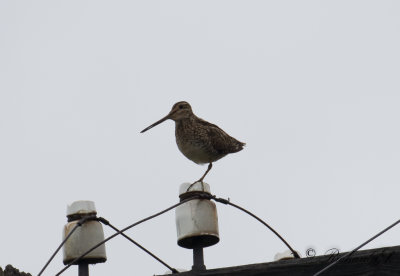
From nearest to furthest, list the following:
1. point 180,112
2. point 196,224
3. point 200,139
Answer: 1. point 196,224
2. point 200,139
3. point 180,112

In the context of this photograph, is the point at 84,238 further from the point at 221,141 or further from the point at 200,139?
the point at 221,141

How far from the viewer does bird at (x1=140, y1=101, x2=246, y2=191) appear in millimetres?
7738

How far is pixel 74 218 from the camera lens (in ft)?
14.0

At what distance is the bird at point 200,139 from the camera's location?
7.74 meters

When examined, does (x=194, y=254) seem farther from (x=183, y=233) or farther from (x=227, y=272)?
(x=227, y=272)

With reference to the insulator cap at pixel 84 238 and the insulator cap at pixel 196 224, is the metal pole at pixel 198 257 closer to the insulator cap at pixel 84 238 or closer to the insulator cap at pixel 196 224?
the insulator cap at pixel 196 224

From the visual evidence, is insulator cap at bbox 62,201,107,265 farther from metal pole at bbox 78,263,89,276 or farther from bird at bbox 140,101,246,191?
bird at bbox 140,101,246,191

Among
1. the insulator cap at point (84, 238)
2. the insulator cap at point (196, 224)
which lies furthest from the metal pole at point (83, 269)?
the insulator cap at point (196, 224)

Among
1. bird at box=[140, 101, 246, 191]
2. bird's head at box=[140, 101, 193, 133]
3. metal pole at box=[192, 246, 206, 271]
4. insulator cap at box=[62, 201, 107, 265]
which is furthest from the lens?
bird's head at box=[140, 101, 193, 133]

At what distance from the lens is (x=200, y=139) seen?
25.4ft

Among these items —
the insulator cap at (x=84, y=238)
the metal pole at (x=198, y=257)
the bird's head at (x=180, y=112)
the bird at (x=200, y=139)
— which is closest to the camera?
the metal pole at (x=198, y=257)

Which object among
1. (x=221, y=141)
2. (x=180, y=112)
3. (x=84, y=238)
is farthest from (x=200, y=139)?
(x=84, y=238)

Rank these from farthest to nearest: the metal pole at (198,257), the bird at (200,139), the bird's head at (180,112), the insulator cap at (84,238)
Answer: the bird's head at (180,112) < the bird at (200,139) < the insulator cap at (84,238) < the metal pole at (198,257)

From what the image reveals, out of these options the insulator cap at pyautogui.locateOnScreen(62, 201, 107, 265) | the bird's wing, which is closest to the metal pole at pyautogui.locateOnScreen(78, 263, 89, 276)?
the insulator cap at pyautogui.locateOnScreen(62, 201, 107, 265)
